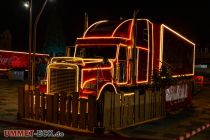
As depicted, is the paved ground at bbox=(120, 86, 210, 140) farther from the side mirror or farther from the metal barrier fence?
the side mirror

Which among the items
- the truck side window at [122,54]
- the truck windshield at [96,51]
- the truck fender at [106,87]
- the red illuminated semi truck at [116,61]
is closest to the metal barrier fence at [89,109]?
the red illuminated semi truck at [116,61]

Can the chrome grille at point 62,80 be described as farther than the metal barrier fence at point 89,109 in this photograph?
Yes

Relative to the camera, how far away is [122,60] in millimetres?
15297

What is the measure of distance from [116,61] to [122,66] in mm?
429

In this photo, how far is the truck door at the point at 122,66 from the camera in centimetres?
1511

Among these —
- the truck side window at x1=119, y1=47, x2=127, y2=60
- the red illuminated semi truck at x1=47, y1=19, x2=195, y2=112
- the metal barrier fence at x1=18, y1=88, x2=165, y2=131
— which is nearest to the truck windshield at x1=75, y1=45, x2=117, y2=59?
the red illuminated semi truck at x1=47, y1=19, x2=195, y2=112

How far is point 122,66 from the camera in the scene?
602 inches

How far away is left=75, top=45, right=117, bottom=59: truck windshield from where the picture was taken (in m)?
15.3

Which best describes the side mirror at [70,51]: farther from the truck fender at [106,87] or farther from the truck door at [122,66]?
the truck fender at [106,87]

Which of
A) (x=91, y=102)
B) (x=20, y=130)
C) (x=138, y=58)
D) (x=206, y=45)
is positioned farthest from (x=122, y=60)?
(x=206, y=45)

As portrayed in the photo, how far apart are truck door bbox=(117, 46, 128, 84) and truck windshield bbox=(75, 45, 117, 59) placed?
312mm

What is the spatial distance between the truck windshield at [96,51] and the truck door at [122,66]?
31 centimetres

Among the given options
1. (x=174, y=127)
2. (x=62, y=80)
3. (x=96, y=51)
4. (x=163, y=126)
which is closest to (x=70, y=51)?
(x=96, y=51)

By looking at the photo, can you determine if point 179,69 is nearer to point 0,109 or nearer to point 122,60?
point 122,60
